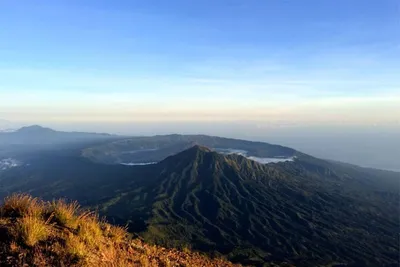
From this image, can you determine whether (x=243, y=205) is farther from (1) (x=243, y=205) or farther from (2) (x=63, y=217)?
(2) (x=63, y=217)

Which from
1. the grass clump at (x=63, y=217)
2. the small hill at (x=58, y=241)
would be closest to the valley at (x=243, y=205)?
the small hill at (x=58, y=241)

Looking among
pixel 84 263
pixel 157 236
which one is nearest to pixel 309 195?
pixel 157 236

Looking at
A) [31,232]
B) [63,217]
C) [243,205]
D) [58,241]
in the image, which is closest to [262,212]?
[243,205]

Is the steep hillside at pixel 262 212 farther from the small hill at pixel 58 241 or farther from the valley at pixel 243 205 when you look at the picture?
the small hill at pixel 58 241

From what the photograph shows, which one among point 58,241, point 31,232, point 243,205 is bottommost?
point 243,205

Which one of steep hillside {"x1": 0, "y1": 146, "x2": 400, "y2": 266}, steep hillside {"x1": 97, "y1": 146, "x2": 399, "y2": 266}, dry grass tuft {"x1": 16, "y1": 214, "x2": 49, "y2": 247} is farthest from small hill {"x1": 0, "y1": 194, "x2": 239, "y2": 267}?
steep hillside {"x1": 97, "y1": 146, "x2": 399, "y2": 266}

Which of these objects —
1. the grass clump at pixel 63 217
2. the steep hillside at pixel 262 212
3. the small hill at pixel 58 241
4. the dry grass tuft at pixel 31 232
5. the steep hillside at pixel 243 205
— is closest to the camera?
the small hill at pixel 58 241

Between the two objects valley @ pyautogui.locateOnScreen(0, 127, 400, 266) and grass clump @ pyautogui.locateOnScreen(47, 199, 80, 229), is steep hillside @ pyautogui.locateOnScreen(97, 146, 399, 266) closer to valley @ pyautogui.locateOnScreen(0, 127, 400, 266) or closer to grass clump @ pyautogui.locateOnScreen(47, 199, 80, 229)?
valley @ pyautogui.locateOnScreen(0, 127, 400, 266)

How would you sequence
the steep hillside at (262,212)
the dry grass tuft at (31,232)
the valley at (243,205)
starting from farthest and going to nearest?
the valley at (243,205)
the steep hillside at (262,212)
the dry grass tuft at (31,232)

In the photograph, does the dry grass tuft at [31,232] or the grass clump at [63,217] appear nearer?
the dry grass tuft at [31,232]

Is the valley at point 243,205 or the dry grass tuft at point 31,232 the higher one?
the dry grass tuft at point 31,232
